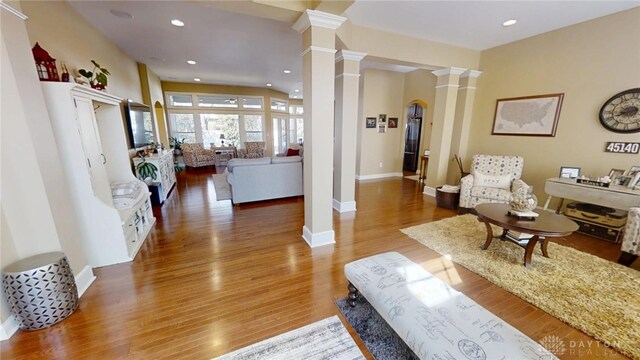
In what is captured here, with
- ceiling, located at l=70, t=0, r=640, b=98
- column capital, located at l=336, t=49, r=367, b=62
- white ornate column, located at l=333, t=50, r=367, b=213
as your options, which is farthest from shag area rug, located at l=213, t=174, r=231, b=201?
column capital, located at l=336, t=49, r=367, b=62

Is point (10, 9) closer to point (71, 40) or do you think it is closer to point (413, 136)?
point (71, 40)

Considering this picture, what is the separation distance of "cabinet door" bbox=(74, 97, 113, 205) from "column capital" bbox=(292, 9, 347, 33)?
226 cm

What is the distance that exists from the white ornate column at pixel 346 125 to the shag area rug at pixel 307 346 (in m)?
2.40

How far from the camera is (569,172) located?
11.1ft

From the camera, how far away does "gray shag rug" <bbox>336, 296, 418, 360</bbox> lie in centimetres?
148

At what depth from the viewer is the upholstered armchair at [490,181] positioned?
3.64 m

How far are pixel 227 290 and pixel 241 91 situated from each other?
8.12m

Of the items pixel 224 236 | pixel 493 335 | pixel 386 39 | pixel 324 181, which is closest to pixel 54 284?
pixel 224 236

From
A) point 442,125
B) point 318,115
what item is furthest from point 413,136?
point 318,115

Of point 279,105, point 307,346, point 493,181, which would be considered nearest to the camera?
point 307,346

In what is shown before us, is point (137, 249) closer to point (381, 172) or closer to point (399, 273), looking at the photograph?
point (399, 273)

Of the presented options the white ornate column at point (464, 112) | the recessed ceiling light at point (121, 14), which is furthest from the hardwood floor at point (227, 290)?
the recessed ceiling light at point (121, 14)

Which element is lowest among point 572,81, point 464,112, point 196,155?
point 196,155

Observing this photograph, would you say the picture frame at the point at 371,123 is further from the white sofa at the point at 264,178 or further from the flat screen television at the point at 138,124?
the flat screen television at the point at 138,124
